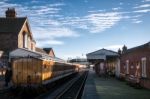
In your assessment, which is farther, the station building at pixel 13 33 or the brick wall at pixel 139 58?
the station building at pixel 13 33

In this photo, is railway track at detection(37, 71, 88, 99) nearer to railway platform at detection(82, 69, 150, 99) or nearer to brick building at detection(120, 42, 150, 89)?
railway platform at detection(82, 69, 150, 99)

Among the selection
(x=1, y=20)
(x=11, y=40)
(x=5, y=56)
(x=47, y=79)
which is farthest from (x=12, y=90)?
(x=1, y=20)

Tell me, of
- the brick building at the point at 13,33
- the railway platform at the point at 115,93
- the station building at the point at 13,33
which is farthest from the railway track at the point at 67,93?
the brick building at the point at 13,33

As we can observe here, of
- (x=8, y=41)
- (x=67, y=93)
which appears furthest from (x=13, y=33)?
(x=67, y=93)

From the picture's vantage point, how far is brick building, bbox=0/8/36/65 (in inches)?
2623

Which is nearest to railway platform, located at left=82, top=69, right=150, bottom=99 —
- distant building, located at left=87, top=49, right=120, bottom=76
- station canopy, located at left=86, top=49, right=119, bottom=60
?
distant building, located at left=87, top=49, right=120, bottom=76

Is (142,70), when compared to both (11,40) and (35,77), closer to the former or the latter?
(35,77)

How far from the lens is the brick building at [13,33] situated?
66.6m

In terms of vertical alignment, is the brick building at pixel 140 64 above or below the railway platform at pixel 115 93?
above

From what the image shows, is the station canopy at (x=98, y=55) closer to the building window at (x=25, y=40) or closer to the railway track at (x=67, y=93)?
the building window at (x=25, y=40)

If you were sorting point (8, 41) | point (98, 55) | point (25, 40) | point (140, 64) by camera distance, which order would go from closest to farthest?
point (140, 64), point (8, 41), point (25, 40), point (98, 55)

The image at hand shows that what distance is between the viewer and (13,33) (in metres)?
66.8

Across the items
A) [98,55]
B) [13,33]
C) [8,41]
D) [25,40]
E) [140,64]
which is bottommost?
[140,64]

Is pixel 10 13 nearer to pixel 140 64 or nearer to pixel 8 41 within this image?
pixel 8 41
